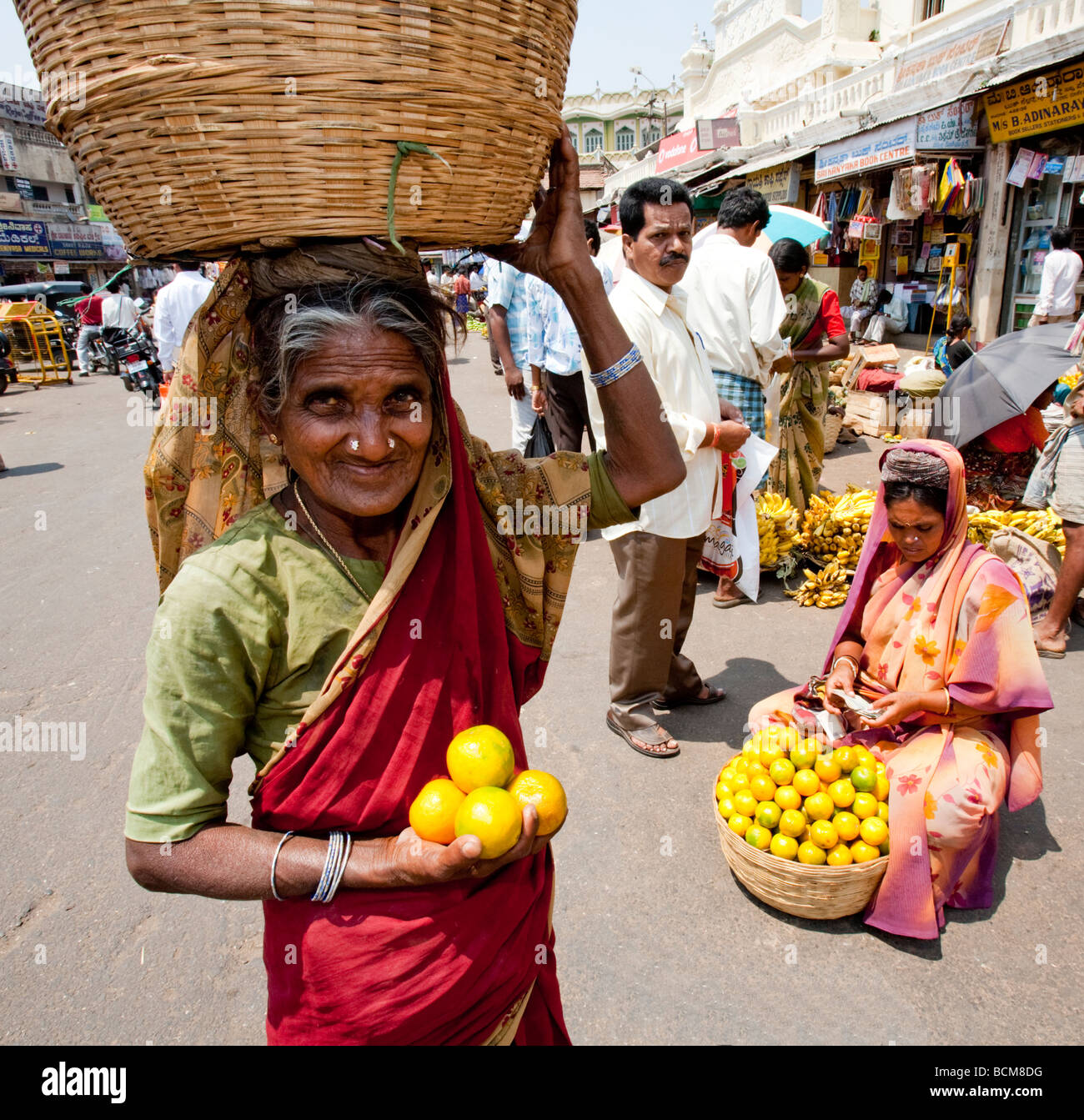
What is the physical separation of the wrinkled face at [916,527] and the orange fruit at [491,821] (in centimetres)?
208

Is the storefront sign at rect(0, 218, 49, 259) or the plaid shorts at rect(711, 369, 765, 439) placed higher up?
the storefront sign at rect(0, 218, 49, 259)

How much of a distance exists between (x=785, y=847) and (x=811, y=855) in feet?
0.28

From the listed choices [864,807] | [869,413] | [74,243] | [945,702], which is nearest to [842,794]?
[864,807]

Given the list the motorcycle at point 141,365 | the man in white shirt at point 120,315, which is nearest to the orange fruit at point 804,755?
the motorcycle at point 141,365

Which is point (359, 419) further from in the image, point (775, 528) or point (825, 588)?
point (775, 528)

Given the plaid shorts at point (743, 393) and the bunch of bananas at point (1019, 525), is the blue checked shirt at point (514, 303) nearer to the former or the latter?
the plaid shorts at point (743, 393)

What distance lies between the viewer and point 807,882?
2.49 metres

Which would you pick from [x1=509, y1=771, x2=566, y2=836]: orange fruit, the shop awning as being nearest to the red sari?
[x1=509, y1=771, x2=566, y2=836]: orange fruit

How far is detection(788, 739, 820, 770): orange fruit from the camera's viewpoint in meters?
2.73

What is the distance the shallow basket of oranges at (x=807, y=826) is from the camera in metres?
2.51

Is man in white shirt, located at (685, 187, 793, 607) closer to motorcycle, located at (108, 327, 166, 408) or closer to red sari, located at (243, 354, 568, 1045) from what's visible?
red sari, located at (243, 354, 568, 1045)

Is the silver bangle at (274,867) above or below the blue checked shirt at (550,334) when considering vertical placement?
below

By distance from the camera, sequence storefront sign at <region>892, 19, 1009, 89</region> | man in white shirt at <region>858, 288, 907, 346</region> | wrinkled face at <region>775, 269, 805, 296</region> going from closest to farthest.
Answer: wrinkled face at <region>775, 269, 805, 296</region> < storefront sign at <region>892, 19, 1009, 89</region> < man in white shirt at <region>858, 288, 907, 346</region>

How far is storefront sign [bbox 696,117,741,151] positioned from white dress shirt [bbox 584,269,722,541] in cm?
1536
